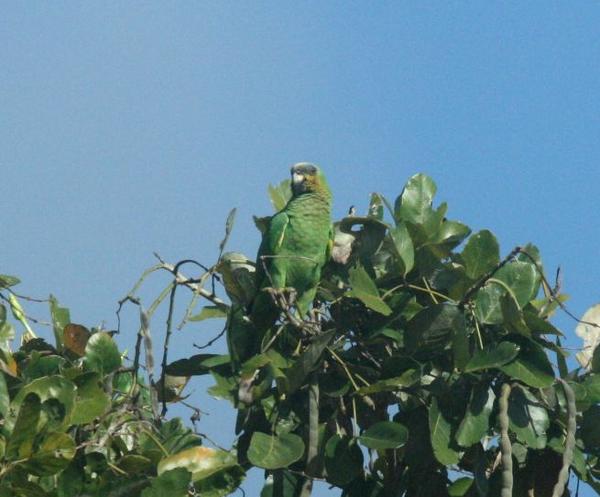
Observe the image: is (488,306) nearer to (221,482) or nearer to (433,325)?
(433,325)

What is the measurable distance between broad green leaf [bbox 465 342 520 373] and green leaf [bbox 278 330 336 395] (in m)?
0.36

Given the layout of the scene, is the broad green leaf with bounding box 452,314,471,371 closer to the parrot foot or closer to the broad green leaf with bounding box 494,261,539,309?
the broad green leaf with bounding box 494,261,539,309

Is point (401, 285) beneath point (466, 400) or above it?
above

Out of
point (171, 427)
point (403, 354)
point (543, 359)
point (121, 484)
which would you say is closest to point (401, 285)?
point (403, 354)

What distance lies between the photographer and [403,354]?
351 cm

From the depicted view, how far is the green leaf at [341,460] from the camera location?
343 centimetres

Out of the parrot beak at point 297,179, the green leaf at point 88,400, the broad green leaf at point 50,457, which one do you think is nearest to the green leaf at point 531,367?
the green leaf at point 88,400

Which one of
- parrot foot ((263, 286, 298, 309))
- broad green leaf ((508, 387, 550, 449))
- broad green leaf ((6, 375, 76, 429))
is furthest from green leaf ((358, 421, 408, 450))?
broad green leaf ((6, 375, 76, 429))

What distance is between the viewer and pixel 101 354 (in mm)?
3395

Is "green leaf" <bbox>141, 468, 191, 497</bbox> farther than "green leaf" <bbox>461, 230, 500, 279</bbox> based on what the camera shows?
No

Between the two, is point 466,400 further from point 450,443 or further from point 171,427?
point 171,427

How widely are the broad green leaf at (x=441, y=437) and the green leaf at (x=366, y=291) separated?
0.28m

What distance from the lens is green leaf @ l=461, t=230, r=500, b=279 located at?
3588 millimetres

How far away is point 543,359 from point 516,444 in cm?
31
